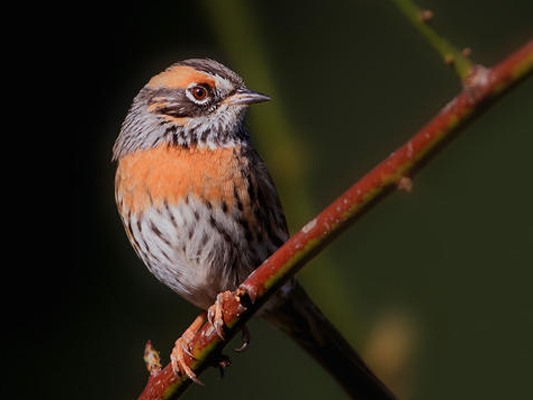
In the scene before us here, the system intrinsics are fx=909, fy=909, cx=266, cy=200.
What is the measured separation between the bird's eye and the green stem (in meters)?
1.41

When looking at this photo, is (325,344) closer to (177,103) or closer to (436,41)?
(177,103)

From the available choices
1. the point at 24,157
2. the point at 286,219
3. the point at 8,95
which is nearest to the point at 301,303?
the point at 286,219

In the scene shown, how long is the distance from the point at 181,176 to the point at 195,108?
0.31 m

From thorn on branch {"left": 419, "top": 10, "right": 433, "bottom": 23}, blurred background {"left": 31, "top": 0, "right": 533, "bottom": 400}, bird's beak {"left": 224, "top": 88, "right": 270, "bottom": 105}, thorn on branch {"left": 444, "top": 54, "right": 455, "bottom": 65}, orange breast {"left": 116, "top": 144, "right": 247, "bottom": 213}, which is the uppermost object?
thorn on branch {"left": 419, "top": 10, "right": 433, "bottom": 23}

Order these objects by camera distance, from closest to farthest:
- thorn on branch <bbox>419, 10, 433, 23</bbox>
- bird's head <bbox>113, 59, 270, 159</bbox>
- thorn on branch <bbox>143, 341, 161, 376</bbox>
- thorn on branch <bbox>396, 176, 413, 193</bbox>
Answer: thorn on branch <bbox>396, 176, 413, 193</bbox>, thorn on branch <bbox>419, 10, 433, 23</bbox>, thorn on branch <bbox>143, 341, 161, 376</bbox>, bird's head <bbox>113, 59, 270, 159</bbox>

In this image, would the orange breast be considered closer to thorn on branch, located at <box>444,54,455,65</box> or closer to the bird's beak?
the bird's beak

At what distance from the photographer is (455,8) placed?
538 cm

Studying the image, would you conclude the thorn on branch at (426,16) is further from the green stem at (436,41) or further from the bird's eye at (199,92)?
the bird's eye at (199,92)

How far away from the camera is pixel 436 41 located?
5.53ft

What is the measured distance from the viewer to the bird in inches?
117

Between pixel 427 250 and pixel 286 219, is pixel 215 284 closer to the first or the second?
pixel 286 219

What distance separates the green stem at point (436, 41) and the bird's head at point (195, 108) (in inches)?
48.6

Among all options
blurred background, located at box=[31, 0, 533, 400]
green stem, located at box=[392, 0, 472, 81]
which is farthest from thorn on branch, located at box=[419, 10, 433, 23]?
blurred background, located at box=[31, 0, 533, 400]

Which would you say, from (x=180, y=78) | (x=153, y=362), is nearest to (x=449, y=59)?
(x=153, y=362)
